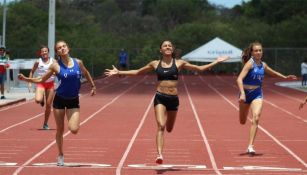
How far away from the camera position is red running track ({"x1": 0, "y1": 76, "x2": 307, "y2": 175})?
Answer: 1231 centimetres

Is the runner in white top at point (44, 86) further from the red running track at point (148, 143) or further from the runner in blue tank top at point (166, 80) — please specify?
the runner in blue tank top at point (166, 80)

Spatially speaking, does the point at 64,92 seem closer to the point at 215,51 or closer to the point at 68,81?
the point at 68,81

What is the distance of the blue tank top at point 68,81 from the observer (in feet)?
40.7

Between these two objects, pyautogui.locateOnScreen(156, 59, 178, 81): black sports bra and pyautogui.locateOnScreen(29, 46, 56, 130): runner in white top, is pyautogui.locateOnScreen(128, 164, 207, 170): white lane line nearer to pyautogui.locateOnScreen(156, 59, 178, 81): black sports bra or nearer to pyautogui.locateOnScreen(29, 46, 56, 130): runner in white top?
pyautogui.locateOnScreen(156, 59, 178, 81): black sports bra

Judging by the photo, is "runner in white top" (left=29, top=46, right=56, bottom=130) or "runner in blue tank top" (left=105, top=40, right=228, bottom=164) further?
"runner in white top" (left=29, top=46, right=56, bottom=130)

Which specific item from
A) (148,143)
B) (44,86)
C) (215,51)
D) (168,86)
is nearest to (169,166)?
(168,86)

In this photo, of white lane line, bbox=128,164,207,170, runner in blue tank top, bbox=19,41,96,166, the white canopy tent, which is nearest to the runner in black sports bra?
white lane line, bbox=128,164,207,170

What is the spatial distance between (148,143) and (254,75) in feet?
9.15

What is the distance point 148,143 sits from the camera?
1603 centimetres

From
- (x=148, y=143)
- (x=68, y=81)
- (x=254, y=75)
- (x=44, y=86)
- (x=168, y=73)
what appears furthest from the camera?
(x=44, y=86)

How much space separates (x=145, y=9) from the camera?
133625mm

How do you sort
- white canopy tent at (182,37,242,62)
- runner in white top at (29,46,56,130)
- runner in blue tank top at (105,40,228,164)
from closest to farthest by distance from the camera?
runner in blue tank top at (105,40,228,164) → runner in white top at (29,46,56,130) → white canopy tent at (182,37,242,62)

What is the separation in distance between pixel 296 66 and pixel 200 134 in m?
48.2

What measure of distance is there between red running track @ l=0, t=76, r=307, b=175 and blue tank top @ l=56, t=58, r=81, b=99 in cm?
106
